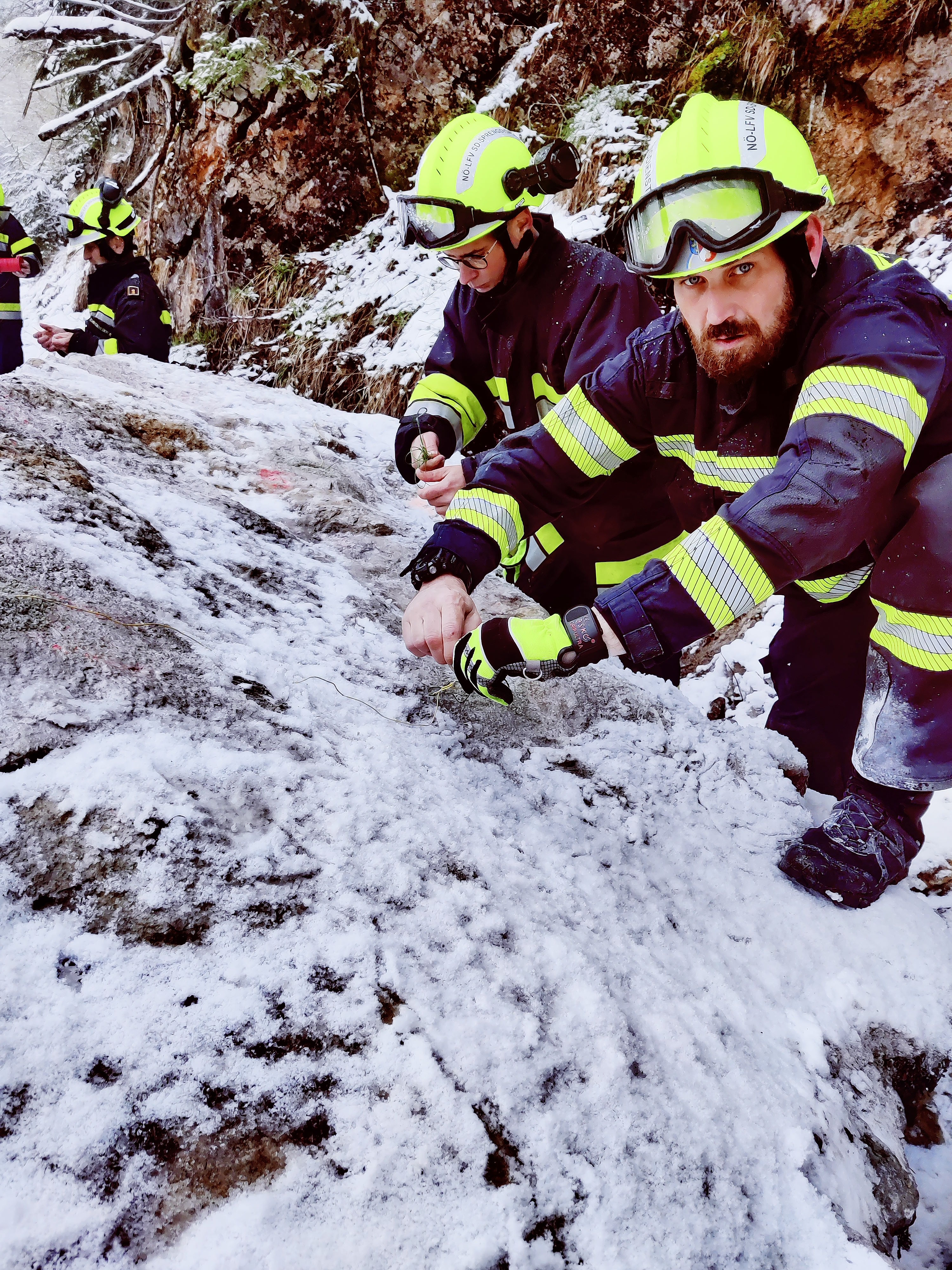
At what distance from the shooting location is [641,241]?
168cm

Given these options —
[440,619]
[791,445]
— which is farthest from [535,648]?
[791,445]

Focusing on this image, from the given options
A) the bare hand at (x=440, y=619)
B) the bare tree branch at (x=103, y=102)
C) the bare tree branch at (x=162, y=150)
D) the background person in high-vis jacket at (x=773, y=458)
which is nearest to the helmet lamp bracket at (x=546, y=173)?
the background person in high-vis jacket at (x=773, y=458)

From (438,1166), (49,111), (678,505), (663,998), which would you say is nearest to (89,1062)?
(438,1166)

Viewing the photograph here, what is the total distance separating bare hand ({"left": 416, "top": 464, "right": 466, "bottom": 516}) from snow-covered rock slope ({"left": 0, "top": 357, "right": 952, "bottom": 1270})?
984mm

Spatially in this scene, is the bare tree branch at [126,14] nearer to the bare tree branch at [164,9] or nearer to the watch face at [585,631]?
the bare tree branch at [164,9]

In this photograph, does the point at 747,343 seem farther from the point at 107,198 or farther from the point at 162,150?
the point at 162,150

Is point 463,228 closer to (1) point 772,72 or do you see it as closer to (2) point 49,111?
(1) point 772,72

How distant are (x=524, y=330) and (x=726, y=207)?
4.49 feet

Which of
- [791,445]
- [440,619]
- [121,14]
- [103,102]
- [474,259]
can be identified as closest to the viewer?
[791,445]

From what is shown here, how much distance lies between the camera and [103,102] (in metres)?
8.16

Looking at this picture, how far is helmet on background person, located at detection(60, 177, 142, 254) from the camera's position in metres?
5.19

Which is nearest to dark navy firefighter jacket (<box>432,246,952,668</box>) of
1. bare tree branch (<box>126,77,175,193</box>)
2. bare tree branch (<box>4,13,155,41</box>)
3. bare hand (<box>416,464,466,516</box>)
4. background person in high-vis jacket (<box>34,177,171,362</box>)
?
bare hand (<box>416,464,466,516</box>)

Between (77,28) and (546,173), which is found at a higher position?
(77,28)

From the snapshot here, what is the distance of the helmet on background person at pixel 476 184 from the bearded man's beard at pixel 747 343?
1.33m
